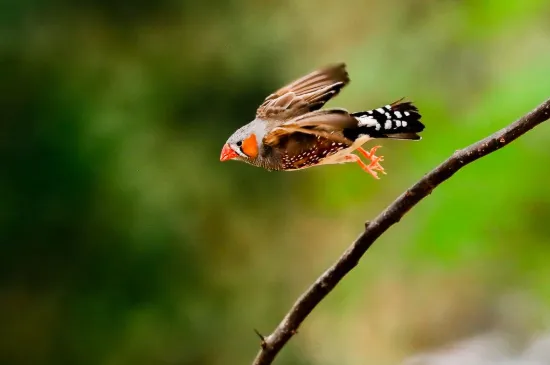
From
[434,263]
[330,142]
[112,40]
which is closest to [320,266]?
[434,263]

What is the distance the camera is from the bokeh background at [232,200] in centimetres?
120

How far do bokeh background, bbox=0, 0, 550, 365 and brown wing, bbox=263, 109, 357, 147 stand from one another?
71 centimetres

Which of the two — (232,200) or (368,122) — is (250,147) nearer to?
(368,122)

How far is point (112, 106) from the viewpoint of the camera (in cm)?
149

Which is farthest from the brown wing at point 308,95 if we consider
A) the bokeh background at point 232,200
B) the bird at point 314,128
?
the bokeh background at point 232,200

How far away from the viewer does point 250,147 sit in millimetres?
457

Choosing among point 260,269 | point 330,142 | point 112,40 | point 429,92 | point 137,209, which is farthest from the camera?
point 260,269

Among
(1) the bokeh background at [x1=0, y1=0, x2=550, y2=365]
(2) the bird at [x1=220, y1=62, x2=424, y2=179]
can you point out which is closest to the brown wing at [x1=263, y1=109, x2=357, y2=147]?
(2) the bird at [x1=220, y1=62, x2=424, y2=179]

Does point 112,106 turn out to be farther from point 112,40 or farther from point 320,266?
point 320,266

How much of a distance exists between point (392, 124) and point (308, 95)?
80 millimetres

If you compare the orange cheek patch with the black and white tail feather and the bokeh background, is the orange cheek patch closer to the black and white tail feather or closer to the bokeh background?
the black and white tail feather

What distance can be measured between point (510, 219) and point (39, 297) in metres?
1.02

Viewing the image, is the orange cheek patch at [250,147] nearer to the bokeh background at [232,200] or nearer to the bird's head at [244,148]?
the bird's head at [244,148]

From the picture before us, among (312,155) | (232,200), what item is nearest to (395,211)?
(312,155)
